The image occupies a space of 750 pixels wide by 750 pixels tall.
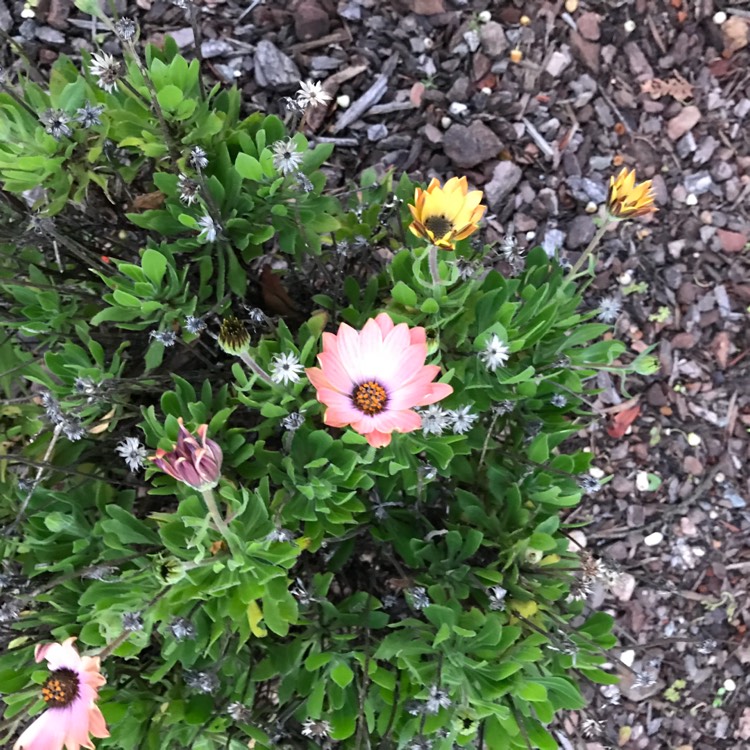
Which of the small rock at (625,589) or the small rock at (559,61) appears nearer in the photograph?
the small rock at (625,589)

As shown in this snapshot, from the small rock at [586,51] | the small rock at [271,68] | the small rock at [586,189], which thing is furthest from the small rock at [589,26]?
the small rock at [271,68]

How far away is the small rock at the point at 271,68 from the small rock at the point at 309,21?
0.41 feet

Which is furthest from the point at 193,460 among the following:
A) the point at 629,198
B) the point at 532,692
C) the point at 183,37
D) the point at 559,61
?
the point at 559,61

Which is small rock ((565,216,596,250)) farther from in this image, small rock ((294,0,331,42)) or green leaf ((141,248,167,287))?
green leaf ((141,248,167,287))

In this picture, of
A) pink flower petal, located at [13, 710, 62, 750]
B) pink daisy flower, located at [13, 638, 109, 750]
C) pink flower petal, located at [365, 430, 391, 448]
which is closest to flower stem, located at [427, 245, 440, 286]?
pink flower petal, located at [365, 430, 391, 448]

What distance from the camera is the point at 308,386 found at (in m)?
1.57

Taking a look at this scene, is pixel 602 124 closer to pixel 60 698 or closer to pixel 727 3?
pixel 727 3

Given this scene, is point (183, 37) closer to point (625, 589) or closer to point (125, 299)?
point (125, 299)

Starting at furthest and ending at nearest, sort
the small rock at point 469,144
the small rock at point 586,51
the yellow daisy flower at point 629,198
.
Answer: the small rock at point 586,51 → the small rock at point 469,144 → the yellow daisy flower at point 629,198

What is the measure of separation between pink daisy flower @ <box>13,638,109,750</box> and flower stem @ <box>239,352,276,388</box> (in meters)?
0.57

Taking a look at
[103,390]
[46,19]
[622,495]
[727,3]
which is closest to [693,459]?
[622,495]

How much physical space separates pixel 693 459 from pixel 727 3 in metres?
1.70

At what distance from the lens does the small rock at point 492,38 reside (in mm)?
2613

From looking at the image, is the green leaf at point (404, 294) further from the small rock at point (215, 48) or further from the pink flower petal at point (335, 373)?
the small rock at point (215, 48)
